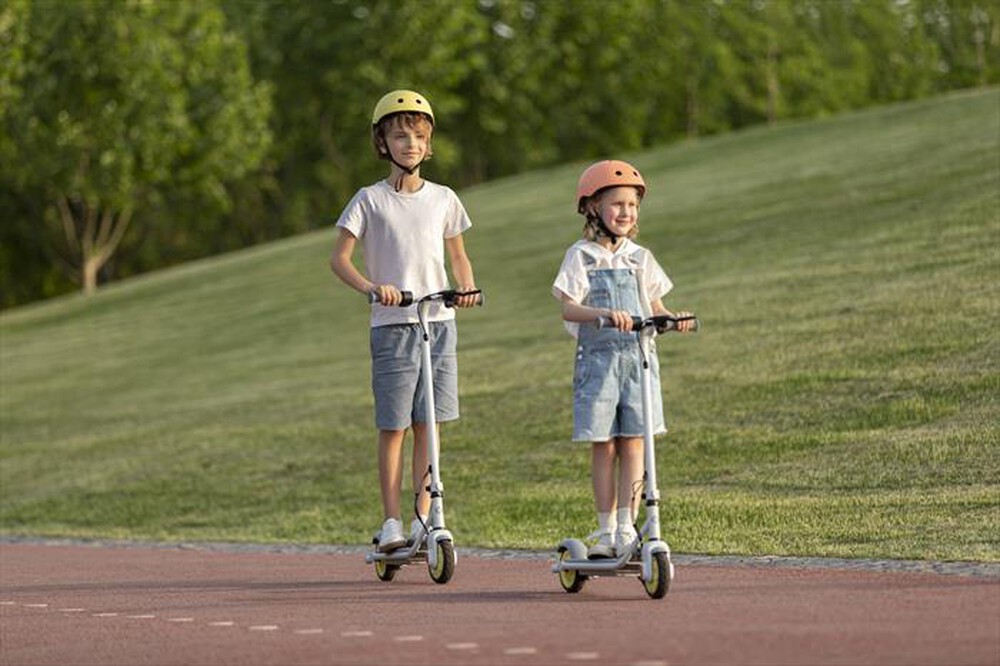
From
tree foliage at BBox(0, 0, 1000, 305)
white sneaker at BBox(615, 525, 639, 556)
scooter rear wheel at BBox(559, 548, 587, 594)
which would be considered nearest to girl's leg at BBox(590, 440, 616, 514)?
white sneaker at BBox(615, 525, 639, 556)

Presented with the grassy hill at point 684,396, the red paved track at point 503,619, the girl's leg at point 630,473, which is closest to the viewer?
the red paved track at point 503,619

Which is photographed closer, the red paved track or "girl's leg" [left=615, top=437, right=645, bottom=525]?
the red paved track

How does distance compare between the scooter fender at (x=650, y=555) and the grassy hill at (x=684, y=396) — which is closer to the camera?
the scooter fender at (x=650, y=555)

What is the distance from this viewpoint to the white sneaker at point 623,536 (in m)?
10.2

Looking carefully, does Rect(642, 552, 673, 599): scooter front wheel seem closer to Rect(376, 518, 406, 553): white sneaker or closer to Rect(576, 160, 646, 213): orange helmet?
Rect(576, 160, 646, 213): orange helmet

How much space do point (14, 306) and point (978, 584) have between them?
2829 inches

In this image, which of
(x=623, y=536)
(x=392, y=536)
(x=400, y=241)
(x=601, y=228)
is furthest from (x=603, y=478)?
(x=400, y=241)

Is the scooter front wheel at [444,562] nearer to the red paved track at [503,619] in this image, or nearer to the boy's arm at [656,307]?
the red paved track at [503,619]

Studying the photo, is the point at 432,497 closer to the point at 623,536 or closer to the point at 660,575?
the point at 623,536

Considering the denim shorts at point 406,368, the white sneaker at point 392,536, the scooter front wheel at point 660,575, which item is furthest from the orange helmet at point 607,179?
the white sneaker at point 392,536

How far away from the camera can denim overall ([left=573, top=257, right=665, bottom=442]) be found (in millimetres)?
10219

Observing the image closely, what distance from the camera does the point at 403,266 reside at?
1134 centimetres

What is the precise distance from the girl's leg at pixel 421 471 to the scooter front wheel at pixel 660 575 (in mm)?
2018

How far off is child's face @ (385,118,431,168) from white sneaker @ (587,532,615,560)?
8.05 ft
